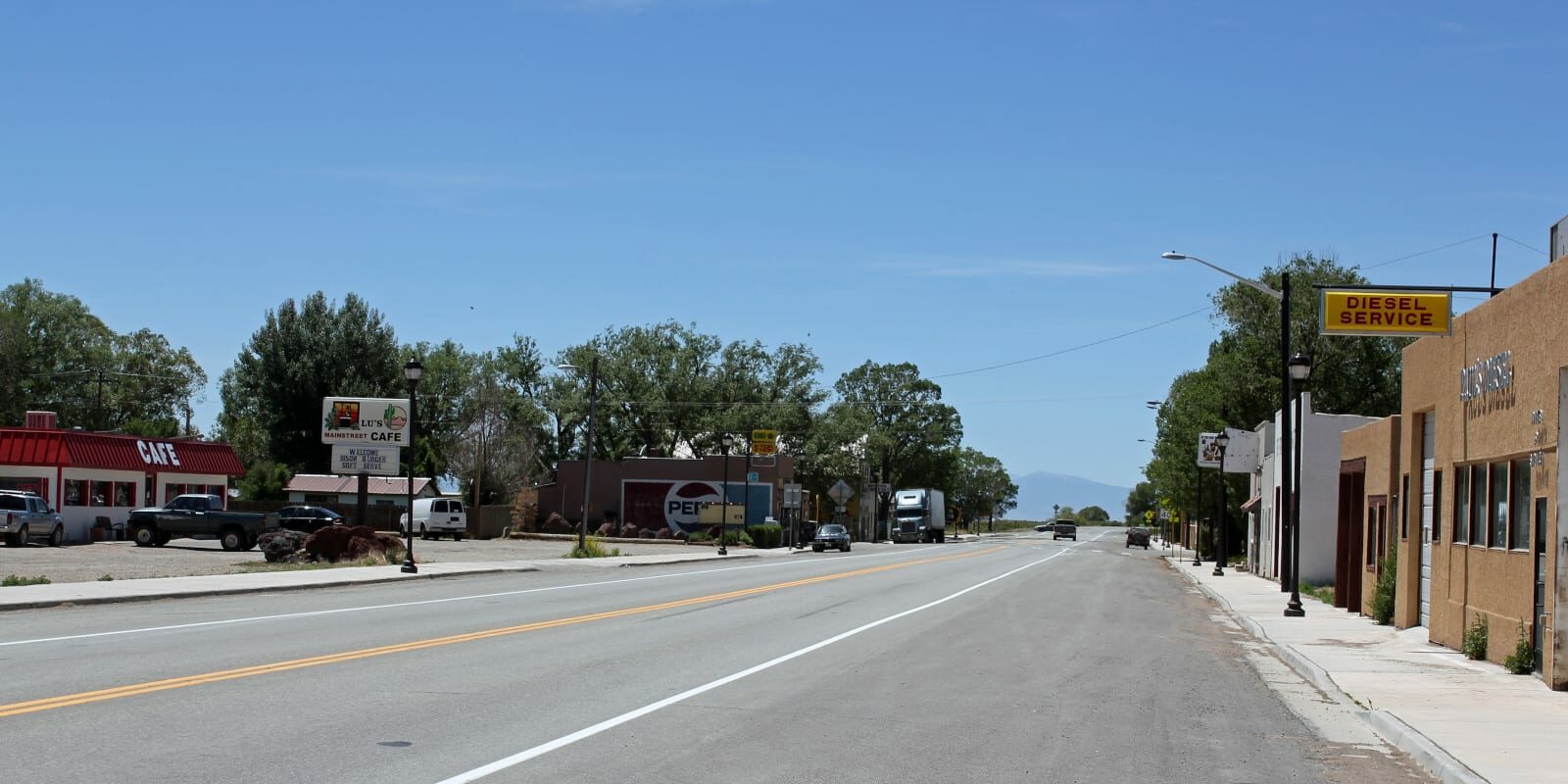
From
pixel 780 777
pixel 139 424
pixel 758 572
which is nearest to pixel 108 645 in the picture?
pixel 780 777

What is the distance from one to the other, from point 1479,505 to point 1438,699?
17.6 ft

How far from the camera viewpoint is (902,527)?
98375 millimetres

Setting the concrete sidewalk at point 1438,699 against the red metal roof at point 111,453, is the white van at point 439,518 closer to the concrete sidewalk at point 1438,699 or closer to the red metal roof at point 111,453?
the red metal roof at point 111,453

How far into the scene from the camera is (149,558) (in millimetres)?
39531

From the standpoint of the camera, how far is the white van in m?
69.2

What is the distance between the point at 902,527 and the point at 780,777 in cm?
9012

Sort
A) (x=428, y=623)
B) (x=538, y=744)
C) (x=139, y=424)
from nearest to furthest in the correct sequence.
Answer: (x=538, y=744) → (x=428, y=623) → (x=139, y=424)

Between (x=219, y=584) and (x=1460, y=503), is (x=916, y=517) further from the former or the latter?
(x=1460, y=503)

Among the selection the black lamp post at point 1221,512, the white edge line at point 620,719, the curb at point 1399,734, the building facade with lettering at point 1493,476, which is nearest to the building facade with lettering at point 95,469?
the white edge line at point 620,719

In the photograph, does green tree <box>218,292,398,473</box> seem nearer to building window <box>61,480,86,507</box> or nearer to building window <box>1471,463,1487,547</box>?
building window <box>61,480,86,507</box>

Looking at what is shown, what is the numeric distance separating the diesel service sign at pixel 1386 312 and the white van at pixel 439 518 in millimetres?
53423

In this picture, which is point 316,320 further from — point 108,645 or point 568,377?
point 108,645

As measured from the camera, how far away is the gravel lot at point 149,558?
31078 mm

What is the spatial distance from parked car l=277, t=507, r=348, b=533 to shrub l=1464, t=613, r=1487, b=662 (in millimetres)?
40223
